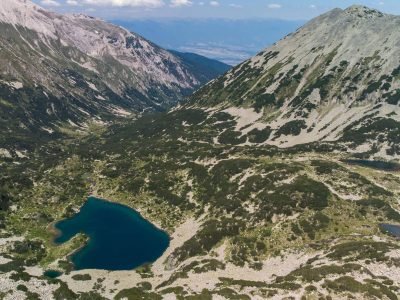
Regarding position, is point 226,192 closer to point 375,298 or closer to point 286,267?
point 286,267

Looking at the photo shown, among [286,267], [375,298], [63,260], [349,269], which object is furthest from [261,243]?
[63,260]

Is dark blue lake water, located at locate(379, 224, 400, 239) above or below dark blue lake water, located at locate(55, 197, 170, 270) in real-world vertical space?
above

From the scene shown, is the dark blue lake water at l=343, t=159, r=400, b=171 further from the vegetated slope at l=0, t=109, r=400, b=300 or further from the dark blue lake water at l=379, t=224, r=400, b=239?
the dark blue lake water at l=379, t=224, r=400, b=239

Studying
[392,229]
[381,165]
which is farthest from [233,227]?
[381,165]

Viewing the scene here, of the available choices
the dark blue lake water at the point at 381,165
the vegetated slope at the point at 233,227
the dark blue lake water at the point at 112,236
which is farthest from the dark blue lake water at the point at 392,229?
the dark blue lake water at the point at 381,165

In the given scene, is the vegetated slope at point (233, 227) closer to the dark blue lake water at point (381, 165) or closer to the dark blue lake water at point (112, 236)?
the dark blue lake water at point (112, 236)

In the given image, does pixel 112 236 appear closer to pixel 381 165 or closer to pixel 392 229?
pixel 392 229

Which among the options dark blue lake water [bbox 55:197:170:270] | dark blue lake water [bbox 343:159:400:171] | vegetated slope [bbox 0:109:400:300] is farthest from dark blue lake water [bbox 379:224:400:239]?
dark blue lake water [bbox 343:159:400:171]
